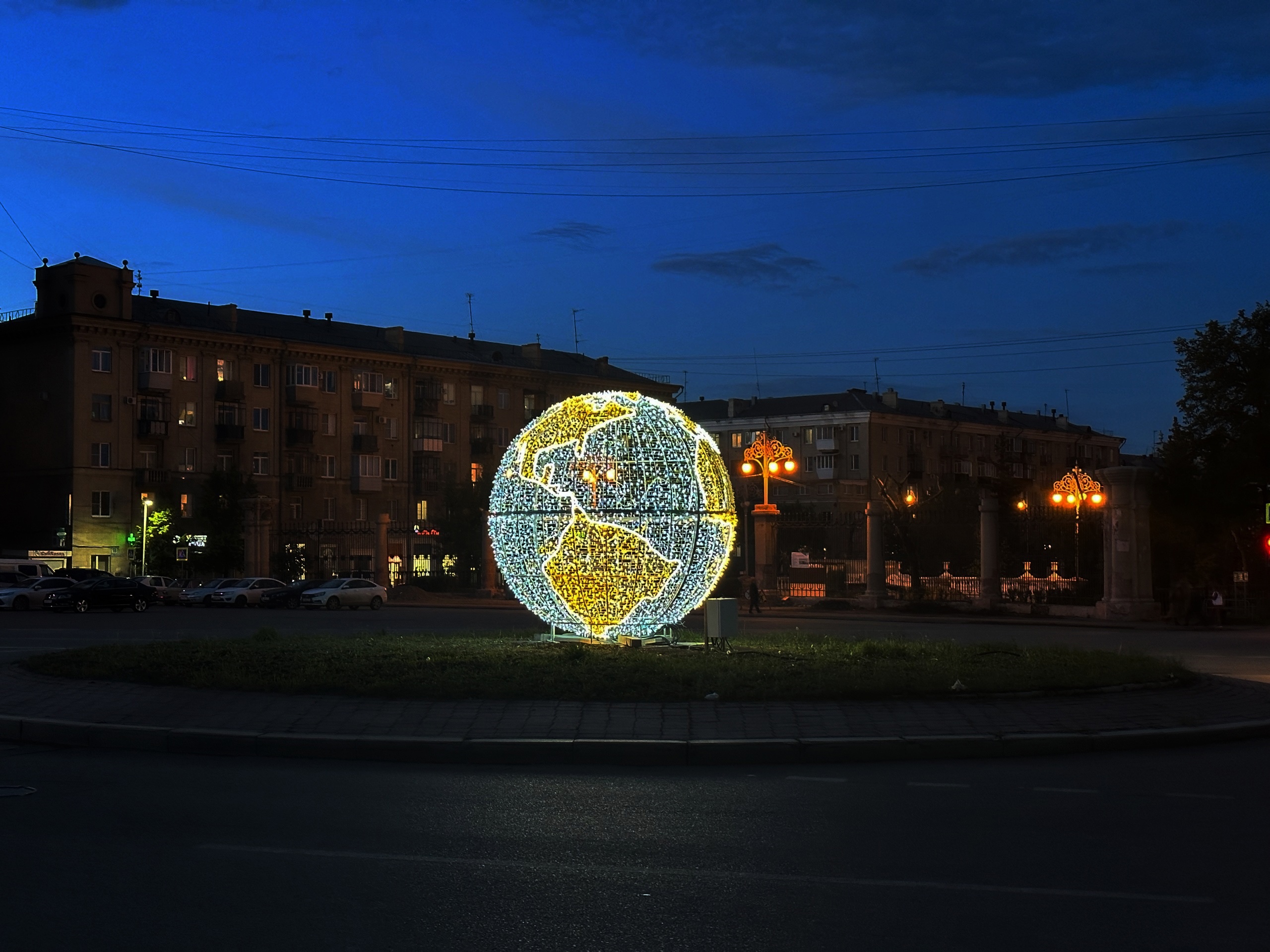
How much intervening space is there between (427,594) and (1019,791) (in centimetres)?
4422

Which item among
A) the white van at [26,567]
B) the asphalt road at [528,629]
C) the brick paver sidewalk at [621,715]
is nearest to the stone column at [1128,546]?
the asphalt road at [528,629]

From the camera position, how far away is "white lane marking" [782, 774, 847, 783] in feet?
32.6

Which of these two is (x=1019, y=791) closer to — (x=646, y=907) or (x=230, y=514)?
(x=646, y=907)

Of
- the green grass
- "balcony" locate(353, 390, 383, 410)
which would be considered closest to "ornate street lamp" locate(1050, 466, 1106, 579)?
the green grass

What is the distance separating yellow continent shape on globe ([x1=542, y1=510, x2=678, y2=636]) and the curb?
6511 millimetres

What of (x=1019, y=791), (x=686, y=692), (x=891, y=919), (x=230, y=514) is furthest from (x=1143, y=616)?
(x=230, y=514)

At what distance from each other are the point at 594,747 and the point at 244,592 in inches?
1533

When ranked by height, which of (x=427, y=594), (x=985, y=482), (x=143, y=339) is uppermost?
(x=143, y=339)

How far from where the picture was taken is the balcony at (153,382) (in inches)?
2483

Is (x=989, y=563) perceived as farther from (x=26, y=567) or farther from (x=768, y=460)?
(x=26, y=567)

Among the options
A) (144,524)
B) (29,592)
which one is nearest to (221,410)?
(144,524)

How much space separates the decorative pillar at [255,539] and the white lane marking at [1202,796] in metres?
48.5

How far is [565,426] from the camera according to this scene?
58.6 feet

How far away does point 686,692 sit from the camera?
1306cm
